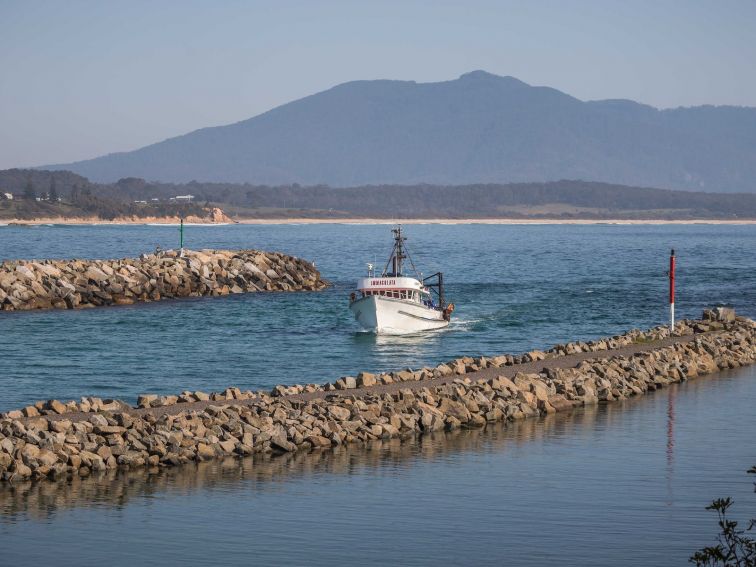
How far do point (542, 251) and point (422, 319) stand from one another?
293 ft

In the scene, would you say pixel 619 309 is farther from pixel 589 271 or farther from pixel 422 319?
pixel 589 271

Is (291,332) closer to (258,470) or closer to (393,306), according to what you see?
(393,306)

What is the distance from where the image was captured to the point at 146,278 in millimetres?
62281

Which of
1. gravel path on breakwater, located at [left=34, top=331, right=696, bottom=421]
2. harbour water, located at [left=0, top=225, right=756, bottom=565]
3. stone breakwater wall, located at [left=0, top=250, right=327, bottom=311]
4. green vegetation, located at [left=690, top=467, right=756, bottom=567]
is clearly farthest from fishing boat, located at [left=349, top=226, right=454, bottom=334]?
green vegetation, located at [left=690, top=467, right=756, bottom=567]

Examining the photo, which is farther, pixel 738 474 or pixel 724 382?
pixel 724 382

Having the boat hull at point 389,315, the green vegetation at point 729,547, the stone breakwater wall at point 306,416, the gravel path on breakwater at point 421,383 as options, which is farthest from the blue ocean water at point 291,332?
the green vegetation at point 729,547

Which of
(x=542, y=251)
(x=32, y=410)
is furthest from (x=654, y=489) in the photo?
(x=542, y=251)

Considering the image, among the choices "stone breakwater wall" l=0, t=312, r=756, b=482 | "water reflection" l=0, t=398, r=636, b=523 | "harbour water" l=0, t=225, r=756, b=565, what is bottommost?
"harbour water" l=0, t=225, r=756, b=565

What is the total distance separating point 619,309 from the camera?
184 ft

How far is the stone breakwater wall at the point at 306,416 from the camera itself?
65.8ft

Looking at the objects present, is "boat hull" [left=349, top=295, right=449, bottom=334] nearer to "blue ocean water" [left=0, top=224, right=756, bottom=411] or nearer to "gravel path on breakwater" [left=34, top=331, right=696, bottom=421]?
"blue ocean water" [left=0, top=224, right=756, bottom=411]

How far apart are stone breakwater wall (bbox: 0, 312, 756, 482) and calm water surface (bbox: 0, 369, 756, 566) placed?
0.45 m

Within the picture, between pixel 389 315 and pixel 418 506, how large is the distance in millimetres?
28112

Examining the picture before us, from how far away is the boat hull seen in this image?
46.3m
